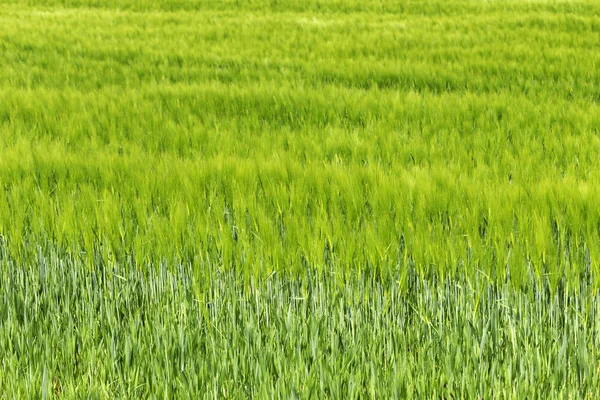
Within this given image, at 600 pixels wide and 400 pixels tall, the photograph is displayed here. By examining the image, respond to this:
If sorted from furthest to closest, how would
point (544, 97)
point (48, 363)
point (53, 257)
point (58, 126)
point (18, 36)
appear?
point (18, 36) → point (544, 97) → point (58, 126) → point (53, 257) → point (48, 363)

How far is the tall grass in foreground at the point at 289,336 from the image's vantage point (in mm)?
1575

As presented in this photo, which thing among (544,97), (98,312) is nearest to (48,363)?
(98,312)

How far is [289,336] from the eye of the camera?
170 centimetres

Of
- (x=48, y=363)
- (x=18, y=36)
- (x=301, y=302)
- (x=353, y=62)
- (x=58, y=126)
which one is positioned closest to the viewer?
(x=48, y=363)

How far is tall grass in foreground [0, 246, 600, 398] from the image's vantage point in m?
1.58

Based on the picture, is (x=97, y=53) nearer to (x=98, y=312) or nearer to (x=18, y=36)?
(x=18, y=36)

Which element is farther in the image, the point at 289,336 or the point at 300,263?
the point at 300,263

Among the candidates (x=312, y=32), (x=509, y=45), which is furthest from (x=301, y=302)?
(x=312, y=32)

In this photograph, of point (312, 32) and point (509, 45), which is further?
point (312, 32)

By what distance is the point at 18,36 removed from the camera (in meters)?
8.36

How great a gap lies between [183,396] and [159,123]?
321 centimetres

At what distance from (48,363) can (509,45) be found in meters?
6.74

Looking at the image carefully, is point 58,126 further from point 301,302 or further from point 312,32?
point 312,32

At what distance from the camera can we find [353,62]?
22.4 ft
